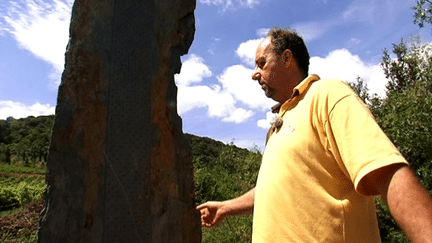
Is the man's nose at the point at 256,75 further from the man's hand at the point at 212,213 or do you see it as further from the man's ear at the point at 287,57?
the man's hand at the point at 212,213

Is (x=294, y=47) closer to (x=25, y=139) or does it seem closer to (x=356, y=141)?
(x=356, y=141)

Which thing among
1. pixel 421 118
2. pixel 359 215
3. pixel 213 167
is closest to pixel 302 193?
pixel 359 215

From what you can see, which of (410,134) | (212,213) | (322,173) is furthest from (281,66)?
(410,134)

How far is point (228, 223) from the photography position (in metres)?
6.42

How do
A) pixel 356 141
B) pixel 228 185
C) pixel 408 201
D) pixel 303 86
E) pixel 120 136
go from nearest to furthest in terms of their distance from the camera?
pixel 408 201 < pixel 356 141 < pixel 303 86 < pixel 120 136 < pixel 228 185

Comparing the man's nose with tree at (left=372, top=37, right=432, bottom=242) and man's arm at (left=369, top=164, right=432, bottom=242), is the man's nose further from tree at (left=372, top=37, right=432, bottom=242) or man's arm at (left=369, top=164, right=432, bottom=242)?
tree at (left=372, top=37, right=432, bottom=242)

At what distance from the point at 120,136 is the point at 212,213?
0.83 meters

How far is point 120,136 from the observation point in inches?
107

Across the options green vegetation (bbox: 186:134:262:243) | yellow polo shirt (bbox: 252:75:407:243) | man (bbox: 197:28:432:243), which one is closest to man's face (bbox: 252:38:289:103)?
man (bbox: 197:28:432:243)

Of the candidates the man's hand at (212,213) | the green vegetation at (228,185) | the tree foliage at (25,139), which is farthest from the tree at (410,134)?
the tree foliage at (25,139)

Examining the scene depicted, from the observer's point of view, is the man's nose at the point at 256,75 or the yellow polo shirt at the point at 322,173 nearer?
the yellow polo shirt at the point at 322,173

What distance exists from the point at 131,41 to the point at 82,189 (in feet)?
3.62

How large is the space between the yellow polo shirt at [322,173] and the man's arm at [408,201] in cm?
9

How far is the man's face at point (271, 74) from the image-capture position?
6.24 ft
